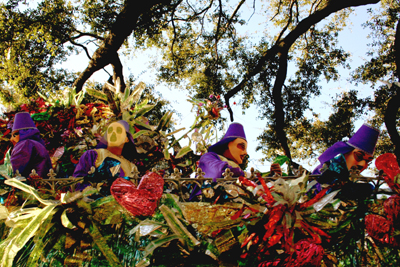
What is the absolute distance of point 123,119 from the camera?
3.72 meters

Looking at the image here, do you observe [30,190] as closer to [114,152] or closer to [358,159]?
[114,152]

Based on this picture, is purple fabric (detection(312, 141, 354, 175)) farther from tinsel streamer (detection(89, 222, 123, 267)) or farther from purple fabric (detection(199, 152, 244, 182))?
tinsel streamer (detection(89, 222, 123, 267))

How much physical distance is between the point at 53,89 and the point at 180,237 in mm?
8161

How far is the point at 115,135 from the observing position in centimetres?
347

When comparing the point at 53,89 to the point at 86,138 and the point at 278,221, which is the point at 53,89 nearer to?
the point at 86,138

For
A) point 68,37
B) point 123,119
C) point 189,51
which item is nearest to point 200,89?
point 189,51

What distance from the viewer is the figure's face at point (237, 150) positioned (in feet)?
12.6

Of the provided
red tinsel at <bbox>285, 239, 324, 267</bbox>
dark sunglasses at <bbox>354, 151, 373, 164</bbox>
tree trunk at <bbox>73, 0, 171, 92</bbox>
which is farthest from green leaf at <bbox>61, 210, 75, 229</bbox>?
tree trunk at <bbox>73, 0, 171, 92</bbox>

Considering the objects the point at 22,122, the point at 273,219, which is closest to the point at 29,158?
the point at 22,122

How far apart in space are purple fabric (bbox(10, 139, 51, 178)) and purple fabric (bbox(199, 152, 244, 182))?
1563mm

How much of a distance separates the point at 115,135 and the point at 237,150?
133cm

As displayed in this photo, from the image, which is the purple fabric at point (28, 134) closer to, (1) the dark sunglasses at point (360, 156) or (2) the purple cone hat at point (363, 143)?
(2) the purple cone hat at point (363, 143)

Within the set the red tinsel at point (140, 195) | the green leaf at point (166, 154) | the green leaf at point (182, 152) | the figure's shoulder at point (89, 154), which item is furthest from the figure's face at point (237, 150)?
the red tinsel at point (140, 195)

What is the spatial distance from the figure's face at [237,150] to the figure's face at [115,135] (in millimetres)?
1162
